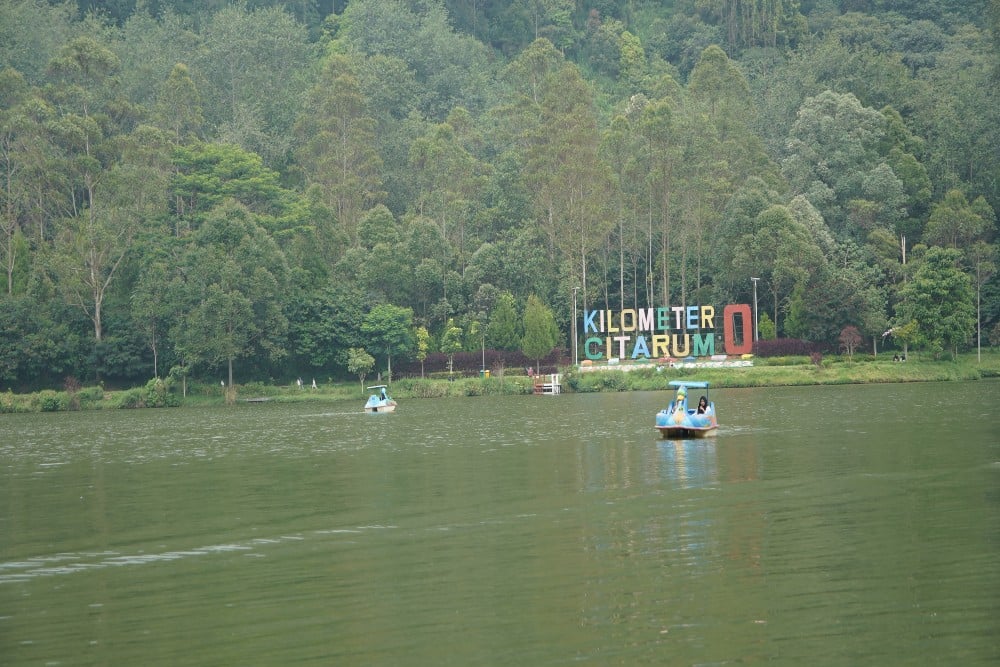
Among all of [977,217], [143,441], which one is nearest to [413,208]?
[977,217]

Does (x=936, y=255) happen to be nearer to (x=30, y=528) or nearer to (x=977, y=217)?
(x=977, y=217)

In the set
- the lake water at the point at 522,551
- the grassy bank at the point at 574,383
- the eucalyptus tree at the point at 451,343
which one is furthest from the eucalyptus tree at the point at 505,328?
the lake water at the point at 522,551

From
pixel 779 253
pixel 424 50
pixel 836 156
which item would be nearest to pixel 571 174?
pixel 779 253

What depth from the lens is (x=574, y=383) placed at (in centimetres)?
8481

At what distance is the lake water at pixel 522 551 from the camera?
59.0ft

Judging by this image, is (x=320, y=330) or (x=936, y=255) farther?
(x=320, y=330)

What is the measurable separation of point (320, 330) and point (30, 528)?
58.2 m

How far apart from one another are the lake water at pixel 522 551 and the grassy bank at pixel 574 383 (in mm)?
31228

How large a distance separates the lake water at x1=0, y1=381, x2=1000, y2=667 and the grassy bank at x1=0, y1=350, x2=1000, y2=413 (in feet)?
102

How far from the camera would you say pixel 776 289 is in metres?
92.8

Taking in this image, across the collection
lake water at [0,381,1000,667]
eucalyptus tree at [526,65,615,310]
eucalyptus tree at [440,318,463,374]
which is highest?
eucalyptus tree at [526,65,615,310]

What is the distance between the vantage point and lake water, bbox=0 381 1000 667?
17969mm

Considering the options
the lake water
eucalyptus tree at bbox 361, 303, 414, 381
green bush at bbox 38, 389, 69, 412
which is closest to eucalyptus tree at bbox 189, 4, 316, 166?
eucalyptus tree at bbox 361, 303, 414, 381

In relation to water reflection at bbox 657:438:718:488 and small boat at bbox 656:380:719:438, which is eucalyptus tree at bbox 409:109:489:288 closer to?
small boat at bbox 656:380:719:438
